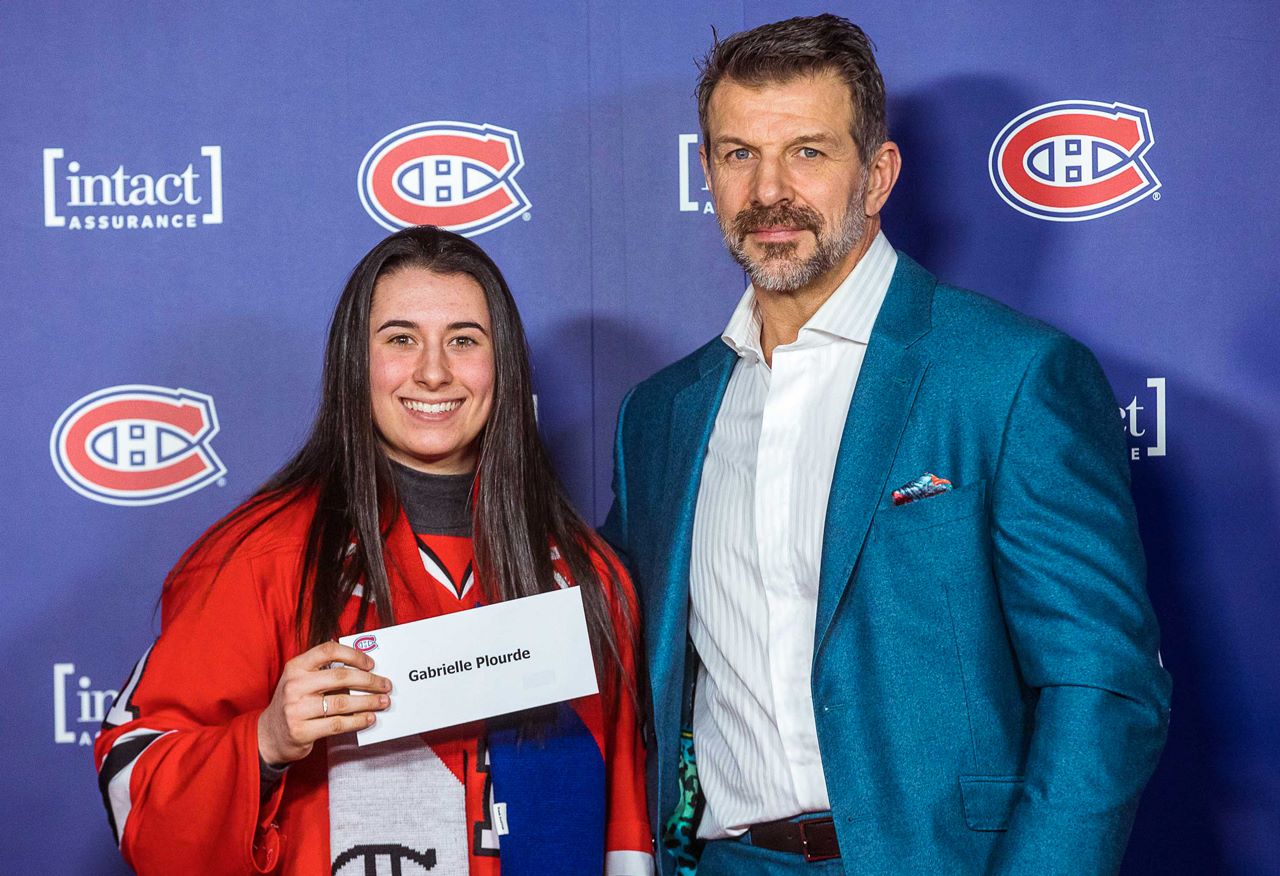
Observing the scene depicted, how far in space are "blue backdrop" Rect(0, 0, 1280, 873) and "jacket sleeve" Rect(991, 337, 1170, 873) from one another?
39.1 inches

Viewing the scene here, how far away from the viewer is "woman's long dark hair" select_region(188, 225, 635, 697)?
74.7 inches

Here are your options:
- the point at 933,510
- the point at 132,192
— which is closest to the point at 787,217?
the point at 933,510

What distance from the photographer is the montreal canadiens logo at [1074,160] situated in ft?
8.38

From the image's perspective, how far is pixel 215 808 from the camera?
168 centimetres

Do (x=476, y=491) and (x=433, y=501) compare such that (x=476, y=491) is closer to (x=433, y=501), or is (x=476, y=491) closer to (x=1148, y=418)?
(x=433, y=501)

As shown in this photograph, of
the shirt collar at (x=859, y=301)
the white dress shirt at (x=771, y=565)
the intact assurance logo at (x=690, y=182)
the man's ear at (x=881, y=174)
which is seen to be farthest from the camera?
the intact assurance logo at (x=690, y=182)

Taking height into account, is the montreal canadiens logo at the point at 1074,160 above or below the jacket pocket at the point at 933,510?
above

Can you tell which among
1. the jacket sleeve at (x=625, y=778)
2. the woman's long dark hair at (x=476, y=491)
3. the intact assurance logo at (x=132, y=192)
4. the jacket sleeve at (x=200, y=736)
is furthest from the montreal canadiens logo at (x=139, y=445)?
the jacket sleeve at (x=625, y=778)

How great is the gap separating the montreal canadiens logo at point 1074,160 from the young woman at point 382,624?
3.73 ft

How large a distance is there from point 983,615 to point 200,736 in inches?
40.9

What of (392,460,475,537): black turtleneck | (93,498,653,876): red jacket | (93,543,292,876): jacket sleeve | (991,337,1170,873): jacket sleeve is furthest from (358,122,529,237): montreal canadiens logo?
(991,337,1170,873): jacket sleeve

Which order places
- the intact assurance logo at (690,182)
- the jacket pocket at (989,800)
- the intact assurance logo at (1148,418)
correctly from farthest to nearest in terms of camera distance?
the intact assurance logo at (690,182) < the intact assurance logo at (1148,418) < the jacket pocket at (989,800)

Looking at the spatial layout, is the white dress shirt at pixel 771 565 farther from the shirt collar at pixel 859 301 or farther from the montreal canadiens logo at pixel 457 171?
the montreal canadiens logo at pixel 457 171

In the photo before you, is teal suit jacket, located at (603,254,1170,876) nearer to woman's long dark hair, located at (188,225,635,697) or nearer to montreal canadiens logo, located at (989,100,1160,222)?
woman's long dark hair, located at (188,225,635,697)
